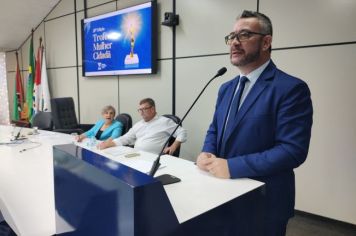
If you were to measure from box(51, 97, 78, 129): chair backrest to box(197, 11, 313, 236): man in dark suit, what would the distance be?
3.62m

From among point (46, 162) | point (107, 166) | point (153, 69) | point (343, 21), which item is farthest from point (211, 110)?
point (107, 166)

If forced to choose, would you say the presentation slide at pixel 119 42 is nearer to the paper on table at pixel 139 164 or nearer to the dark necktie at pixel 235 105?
the paper on table at pixel 139 164

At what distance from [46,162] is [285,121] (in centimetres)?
164

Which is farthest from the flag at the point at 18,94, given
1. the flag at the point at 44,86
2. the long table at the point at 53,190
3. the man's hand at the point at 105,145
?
the man's hand at the point at 105,145

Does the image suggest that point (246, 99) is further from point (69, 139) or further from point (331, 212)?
point (69, 139)

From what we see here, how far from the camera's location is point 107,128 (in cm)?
312

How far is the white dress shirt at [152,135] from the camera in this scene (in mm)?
2703

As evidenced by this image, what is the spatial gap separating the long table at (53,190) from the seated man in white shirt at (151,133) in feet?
2.49

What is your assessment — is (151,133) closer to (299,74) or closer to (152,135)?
(152,135)

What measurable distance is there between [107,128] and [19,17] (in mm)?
4009

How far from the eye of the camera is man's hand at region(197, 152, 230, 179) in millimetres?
1169

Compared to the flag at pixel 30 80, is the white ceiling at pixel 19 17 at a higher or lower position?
higher

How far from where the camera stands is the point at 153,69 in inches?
143

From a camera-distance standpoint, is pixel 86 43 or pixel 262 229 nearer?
pixel 262 229
